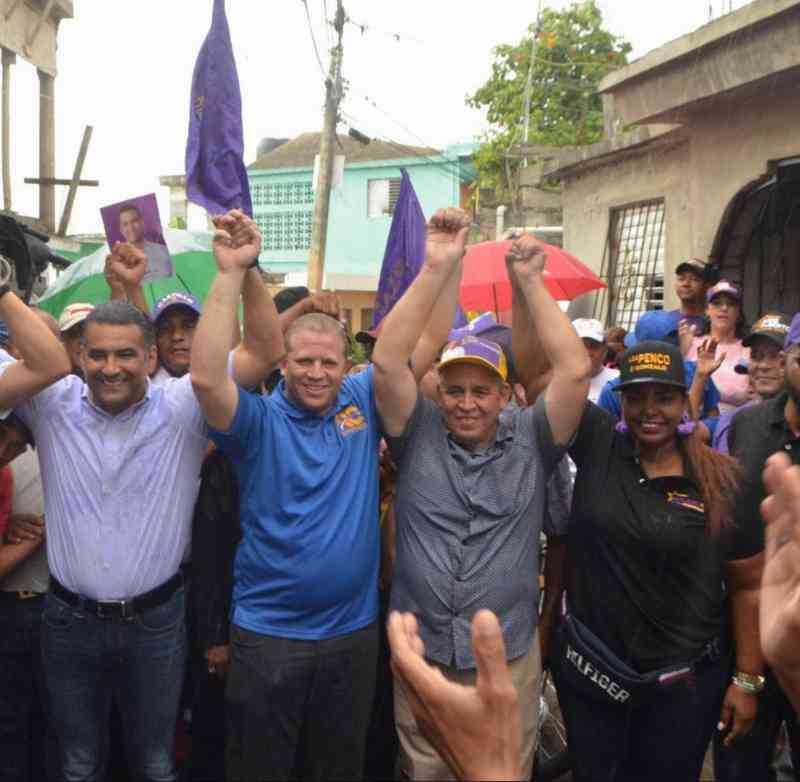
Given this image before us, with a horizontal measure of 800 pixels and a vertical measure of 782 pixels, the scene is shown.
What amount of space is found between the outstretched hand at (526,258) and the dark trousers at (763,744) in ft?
5.37

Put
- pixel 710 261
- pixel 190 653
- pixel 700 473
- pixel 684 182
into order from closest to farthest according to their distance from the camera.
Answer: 1. pixel 700 473
2. pixel 190 653
3. pixel 710 261
4. pixel 684 182

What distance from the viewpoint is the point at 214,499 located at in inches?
144

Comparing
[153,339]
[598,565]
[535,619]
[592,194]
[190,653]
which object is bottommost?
[190,653]

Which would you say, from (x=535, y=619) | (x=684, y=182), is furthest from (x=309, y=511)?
(x=684, y=182)

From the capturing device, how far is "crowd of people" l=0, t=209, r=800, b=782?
322cm

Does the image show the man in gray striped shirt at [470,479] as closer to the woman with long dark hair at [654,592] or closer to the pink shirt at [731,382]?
the woman with long dark hair at [654,592]

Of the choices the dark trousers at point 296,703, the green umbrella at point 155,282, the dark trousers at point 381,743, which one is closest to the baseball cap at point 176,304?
the dark trousers at point 296,703

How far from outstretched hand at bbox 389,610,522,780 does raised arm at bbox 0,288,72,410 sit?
224 centimetres

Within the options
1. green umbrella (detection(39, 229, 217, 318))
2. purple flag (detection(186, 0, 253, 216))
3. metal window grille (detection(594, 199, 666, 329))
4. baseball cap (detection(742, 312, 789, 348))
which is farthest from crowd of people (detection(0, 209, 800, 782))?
metal window grille (detection(594, 199, 666, 329))

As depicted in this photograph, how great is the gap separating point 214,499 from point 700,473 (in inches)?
69.4

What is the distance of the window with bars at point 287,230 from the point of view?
3519 centimetres

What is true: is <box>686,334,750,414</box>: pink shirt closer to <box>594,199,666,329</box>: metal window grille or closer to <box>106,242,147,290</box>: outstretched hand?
<box>106,242,147,290</box>: outstretched hand

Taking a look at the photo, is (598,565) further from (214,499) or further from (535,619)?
(214,499)

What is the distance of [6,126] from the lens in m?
13.5
